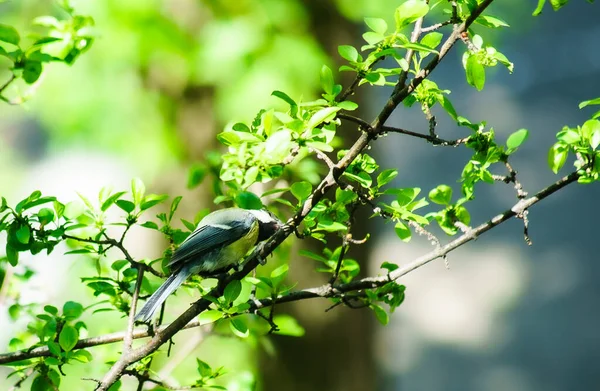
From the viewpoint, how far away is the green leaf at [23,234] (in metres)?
0.83

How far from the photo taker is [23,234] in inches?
33.0

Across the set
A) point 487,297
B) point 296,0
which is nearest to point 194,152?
point 296,0

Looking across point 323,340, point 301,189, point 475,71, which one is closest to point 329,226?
point 301,189

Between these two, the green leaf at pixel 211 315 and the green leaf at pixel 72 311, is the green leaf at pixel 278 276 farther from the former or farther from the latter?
the green leaf at pixel 72 311

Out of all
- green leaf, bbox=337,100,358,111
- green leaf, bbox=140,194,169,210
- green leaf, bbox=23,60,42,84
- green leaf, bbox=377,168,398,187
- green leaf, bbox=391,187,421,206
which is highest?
green leaf, bbox=23,60,42,84

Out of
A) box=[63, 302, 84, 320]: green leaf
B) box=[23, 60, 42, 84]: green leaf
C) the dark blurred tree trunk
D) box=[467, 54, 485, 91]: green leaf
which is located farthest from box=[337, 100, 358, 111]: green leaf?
the dark blurred tree trunk

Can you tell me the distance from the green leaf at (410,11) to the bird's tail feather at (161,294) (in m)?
0.52

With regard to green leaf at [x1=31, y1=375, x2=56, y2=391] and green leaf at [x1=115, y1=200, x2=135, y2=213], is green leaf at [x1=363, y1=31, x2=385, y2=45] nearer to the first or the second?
green leaf at [x1=115, y1=200, x2=135, y2=213]

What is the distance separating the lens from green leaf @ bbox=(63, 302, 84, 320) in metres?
1.01

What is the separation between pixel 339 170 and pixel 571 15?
366 centimetres

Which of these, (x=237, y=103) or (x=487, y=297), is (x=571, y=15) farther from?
(x=237, y=103)

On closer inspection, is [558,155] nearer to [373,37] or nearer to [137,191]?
[373,37]

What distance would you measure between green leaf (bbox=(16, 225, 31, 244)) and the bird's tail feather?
201mm

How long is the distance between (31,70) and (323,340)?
1.41m
